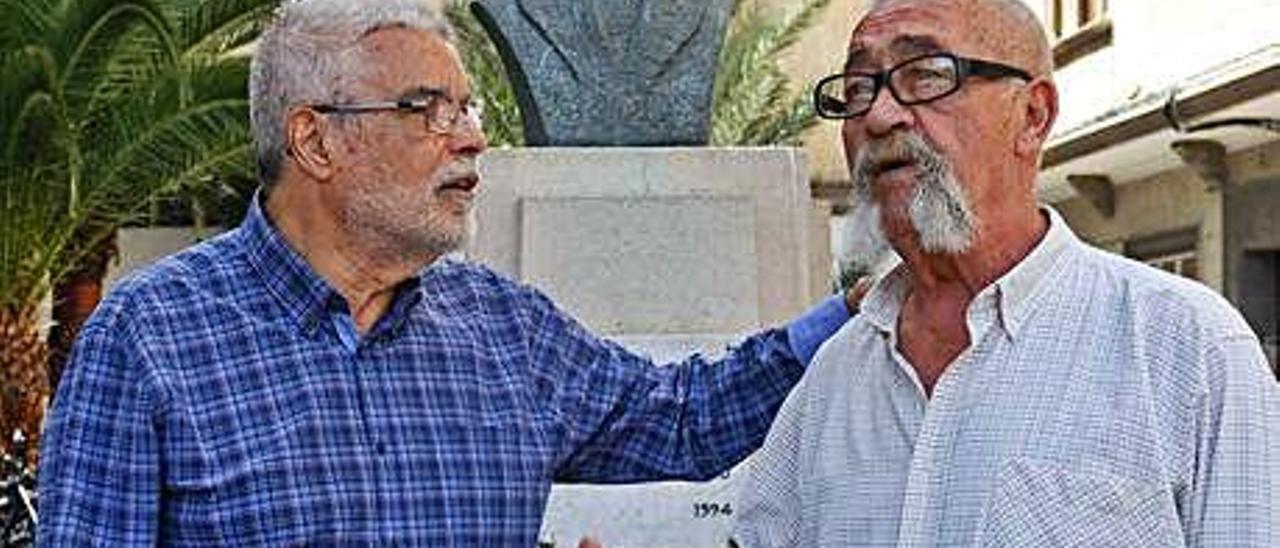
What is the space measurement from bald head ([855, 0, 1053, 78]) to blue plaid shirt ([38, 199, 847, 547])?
Answer: 835mm

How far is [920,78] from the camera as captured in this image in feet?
9.04

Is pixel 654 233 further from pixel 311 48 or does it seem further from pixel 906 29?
pixel 906 29

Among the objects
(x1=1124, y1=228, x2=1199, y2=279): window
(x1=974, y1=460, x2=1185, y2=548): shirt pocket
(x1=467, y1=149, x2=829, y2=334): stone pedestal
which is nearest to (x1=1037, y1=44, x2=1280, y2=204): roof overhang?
(x1=1124, y1=228, x2=1199, y2=279): window

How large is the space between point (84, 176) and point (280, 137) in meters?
10.1

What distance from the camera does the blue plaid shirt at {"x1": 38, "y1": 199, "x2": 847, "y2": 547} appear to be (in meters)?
3.05

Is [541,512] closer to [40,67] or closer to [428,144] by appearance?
[428,144]

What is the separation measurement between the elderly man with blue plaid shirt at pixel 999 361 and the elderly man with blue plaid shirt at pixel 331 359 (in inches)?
20.2

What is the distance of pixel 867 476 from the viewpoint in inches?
110

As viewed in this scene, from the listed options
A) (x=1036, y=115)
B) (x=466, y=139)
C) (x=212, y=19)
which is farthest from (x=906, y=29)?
(x=212, y=19)

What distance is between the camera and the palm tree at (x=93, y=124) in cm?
1256

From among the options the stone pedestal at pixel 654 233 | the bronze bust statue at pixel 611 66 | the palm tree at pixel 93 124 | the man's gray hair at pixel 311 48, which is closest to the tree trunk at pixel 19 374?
the palm tree at pixel 93 124

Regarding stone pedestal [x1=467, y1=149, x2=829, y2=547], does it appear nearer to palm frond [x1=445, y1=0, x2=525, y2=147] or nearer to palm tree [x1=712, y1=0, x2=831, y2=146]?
palm frond [x1=445, y1=0, x2=525, y2=147]

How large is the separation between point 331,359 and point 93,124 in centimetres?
1026

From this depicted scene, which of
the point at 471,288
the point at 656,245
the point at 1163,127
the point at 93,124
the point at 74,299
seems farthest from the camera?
the point at 1163,127
